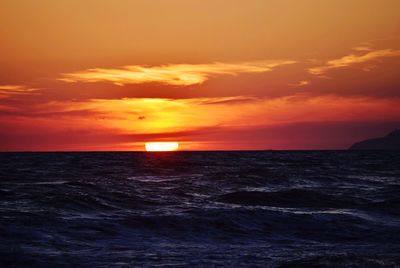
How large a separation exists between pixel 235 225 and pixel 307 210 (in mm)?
7091

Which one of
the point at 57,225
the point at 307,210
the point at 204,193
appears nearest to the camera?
the point at 57,225

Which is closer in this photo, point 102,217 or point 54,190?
point 102,217

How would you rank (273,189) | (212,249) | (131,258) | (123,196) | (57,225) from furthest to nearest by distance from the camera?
(273,189) < (123,196) < (57,225) < (212,249) < (131,258)

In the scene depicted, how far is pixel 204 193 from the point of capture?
33.3 metres

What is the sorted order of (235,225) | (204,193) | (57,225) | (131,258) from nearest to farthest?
(131,258) → (57,225) → (235,225) → (204,193)

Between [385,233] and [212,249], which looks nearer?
[212,249]

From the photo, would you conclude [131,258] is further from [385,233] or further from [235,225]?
[385,233]

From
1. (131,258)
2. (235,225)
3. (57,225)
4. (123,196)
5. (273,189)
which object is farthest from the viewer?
(273,189)

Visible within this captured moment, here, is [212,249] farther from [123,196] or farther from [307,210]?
[123,196]

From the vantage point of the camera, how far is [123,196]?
2917 centimetres

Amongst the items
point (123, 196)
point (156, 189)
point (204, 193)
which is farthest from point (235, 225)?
point (156, 189)

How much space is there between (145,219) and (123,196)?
8.44m

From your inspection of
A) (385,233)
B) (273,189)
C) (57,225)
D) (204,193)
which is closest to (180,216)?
(57,225)

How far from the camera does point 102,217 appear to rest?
21.7 m
